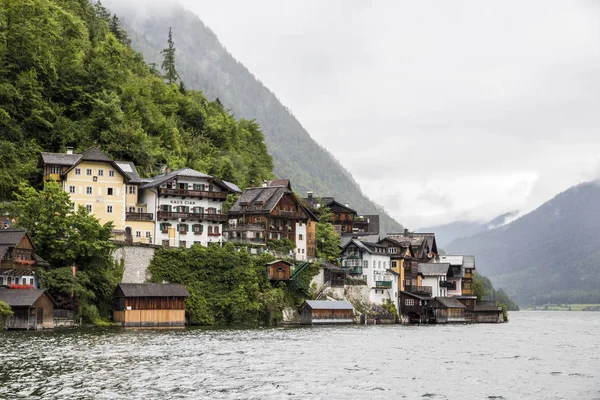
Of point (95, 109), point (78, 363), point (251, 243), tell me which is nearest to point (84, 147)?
point (95, 109)

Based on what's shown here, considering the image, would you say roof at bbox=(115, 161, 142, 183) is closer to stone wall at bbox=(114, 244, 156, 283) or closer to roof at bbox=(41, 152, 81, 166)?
roof at bbox=(41, 152, 81, 166)

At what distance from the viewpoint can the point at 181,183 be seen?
110500 millimetres

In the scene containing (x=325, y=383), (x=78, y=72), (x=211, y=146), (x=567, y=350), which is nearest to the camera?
(x=325, y=383)

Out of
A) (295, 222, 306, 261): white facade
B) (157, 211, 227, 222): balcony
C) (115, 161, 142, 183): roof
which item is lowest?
(295, 222, 306, 261): white facade

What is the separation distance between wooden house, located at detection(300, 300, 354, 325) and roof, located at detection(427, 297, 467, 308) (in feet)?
85.8

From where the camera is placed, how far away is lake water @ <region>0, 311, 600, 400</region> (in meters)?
41.4

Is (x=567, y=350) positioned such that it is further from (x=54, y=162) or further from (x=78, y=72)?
(x=78, y=72)

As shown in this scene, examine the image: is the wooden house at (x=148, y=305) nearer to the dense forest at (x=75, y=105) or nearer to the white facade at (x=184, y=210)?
the white facade at (x=184, y=210)

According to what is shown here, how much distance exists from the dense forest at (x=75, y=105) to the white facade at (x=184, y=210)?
12.6 metres

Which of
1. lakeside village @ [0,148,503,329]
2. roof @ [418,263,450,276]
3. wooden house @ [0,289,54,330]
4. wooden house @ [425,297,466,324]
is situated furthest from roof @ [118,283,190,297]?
roof @ [418,263,450,276]

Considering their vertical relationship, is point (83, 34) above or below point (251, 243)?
above

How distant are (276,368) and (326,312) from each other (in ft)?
196

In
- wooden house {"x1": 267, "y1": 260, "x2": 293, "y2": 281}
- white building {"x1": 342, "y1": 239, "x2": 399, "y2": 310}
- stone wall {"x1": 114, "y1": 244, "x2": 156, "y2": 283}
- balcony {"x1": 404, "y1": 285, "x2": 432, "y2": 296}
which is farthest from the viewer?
balcony {"x1": 404, "y1": 285, "x2": 432, "y2": 296}

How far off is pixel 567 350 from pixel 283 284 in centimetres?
4388
